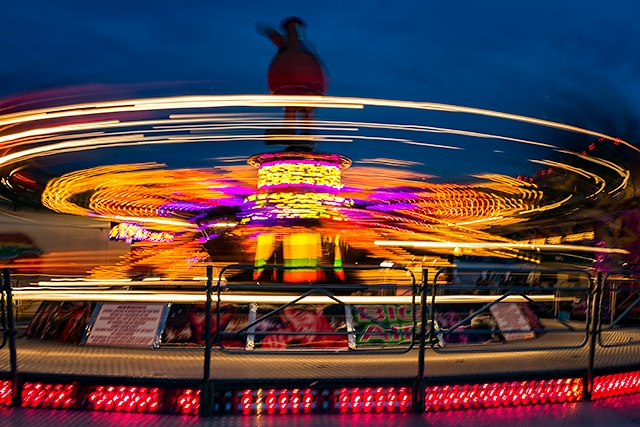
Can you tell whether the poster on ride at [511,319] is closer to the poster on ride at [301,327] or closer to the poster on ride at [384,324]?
the poster on ride at [384,324]

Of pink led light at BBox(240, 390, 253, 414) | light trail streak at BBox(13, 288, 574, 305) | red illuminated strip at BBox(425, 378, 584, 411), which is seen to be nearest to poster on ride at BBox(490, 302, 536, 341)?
light trail streak at BBox(13, 288, 574, 305)

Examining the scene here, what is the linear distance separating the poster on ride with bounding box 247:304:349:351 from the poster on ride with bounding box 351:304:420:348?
0.72 feet

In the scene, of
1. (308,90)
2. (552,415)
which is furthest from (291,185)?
(552,415)

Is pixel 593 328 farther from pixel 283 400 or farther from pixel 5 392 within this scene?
pixel 5 392

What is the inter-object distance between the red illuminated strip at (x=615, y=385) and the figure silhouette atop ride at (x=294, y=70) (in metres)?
5.62

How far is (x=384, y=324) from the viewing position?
7742mm

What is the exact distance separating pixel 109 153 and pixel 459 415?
796 centimetres

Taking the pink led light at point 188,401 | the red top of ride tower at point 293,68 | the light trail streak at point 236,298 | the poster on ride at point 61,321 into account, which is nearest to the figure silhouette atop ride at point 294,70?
the red top of ride tower at point 293,68

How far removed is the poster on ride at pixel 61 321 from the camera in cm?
806

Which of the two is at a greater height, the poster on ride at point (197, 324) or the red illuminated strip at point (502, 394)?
the poster on ride at point (197, 324)

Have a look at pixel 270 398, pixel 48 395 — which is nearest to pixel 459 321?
pixel 270 398

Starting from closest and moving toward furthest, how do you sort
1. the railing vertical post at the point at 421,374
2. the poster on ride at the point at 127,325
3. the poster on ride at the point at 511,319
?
1. the railing vertical post at the point at 421,374
2. the poster on ride at the point at 127,325
3. the poster on ride at the point at 511,319

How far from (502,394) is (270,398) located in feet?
7.95

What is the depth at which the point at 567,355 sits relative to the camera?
7672 millimetres
